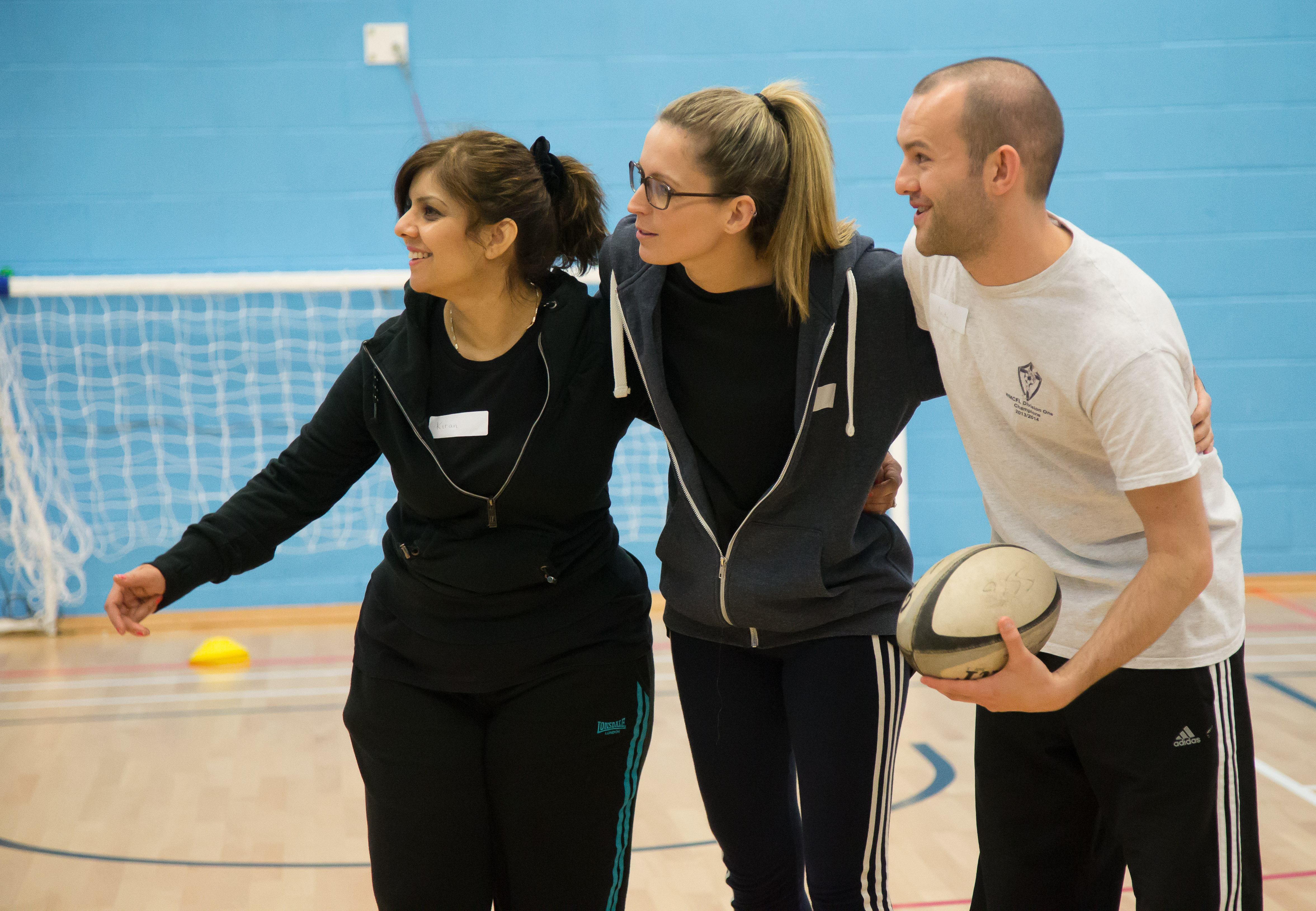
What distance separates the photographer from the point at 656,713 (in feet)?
15.8

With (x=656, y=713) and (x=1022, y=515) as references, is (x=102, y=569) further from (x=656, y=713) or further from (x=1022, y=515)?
(x=1022, y=515)

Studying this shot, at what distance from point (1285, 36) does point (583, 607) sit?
5.88 metres

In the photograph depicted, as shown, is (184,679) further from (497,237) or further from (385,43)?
(497,237)

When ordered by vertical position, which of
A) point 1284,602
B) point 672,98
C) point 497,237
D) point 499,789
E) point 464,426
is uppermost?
point 672,98

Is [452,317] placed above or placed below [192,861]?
above

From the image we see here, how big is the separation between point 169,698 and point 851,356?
153 inches

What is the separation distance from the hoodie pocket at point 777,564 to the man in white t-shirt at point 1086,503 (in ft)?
0.99

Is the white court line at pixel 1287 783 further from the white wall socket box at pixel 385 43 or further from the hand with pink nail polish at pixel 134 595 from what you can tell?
the white wall socket box at pixel 385 43

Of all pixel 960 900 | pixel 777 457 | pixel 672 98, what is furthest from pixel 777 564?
pixel 672 98

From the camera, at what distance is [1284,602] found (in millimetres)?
6215

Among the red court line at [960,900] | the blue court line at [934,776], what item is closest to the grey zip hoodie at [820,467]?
the red court line at [960,900]

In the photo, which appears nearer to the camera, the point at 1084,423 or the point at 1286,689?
the point at 1084,423

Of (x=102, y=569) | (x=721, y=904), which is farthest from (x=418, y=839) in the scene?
(x=102, y=569)

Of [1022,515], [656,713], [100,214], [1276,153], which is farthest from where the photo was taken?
[1276,153]
